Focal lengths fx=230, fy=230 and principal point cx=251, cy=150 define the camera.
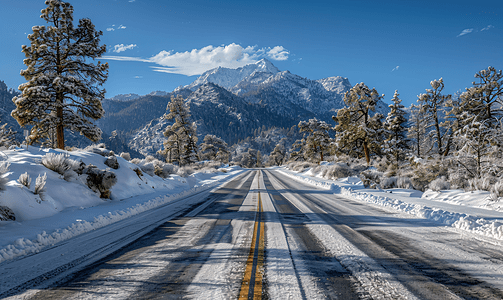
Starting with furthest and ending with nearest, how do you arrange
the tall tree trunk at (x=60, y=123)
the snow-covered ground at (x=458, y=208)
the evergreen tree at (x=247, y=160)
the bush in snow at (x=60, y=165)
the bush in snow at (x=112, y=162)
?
the evergreen tree at (x=247, y=160)
the tall tree trunk at (x=60, y=123)
the bush in snow at (x=112, y=162)
the bush in snow at (x=60, y=165)
the snow-covered ground at (x=458, y=208)

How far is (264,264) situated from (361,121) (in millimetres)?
26731

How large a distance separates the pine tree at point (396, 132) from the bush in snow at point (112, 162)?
27818mm

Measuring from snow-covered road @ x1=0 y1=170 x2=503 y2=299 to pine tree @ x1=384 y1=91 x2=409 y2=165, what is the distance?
79.3 feet

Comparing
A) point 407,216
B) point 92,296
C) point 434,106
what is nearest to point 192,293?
point 92,296

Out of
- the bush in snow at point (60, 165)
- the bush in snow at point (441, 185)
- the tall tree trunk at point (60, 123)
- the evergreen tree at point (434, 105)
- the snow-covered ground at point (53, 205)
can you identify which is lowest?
the snow-covered ground at point (53, 205)

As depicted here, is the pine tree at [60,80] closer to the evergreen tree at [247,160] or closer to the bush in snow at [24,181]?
the bush in snow at [24,181]

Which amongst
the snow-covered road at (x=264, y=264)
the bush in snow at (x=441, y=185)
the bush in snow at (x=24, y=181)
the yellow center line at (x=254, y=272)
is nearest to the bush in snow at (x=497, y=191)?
the bush in snow at (x=441, y=185)

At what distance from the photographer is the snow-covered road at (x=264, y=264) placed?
330 cm

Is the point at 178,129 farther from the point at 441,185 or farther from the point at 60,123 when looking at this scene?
the point at 441,185

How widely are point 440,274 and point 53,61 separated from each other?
851 inches

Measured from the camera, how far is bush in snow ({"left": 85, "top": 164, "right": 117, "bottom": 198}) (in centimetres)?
1054

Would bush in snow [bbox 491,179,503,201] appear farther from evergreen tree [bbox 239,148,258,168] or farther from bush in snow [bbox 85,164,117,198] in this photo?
evergreen tree [bbox 239,148,258,168]

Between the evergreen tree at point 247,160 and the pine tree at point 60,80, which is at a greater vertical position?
the pine tree at point 60,80

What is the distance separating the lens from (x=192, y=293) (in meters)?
3.24
